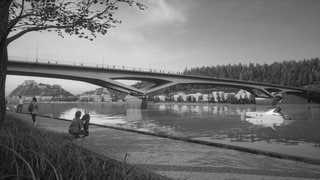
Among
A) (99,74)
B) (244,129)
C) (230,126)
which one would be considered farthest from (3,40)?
(99,74)

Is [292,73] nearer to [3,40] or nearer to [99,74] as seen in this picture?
[99,74]

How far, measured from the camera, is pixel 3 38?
7168 mm

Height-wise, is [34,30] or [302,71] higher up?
[302,71]

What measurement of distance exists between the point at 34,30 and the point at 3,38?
1.96m

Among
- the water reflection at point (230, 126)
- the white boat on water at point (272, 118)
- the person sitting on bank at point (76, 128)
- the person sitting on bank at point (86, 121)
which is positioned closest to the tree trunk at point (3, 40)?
the person sitting on bank at point (76, 128)

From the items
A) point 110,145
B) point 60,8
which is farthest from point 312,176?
point 60,8

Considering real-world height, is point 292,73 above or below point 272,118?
above

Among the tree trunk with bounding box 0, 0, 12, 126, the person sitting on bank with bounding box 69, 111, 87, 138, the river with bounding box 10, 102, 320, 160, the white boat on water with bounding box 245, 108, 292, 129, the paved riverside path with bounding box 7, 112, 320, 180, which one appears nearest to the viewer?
the paved riverside path with bounding box 7, 112, 320, 180

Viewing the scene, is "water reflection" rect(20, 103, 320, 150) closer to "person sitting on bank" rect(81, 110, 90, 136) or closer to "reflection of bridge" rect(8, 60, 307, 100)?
"person sitting on bank" rect(81, 110, 90, 136)

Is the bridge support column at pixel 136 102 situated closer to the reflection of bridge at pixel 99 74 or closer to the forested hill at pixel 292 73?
the reflection of bridge at pixel 99 74

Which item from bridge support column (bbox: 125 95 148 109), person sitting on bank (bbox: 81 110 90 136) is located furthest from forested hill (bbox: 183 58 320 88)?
person sitting on bank (bbox: 81 110 90 136)

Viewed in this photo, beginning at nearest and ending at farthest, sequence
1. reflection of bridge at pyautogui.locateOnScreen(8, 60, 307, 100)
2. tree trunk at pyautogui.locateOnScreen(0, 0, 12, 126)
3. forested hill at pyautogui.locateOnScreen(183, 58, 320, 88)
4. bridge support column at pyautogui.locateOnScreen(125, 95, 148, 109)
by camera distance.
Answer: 1. tree trunk at pyautogui.locateOnScreen(0, 0, 12, 126)
2. reflection of bridge at pyautogui.locateOnScreen(8, 60, 307, 100)
3. bridge support column at pyautogui.locateOnScreen(125, 95, 148, 109)
4. forested hill at pyautogui.locateOnScreen(183, 58, 320, 88)

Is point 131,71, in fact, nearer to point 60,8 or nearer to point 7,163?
point 60,8

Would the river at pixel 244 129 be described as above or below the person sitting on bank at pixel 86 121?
below
